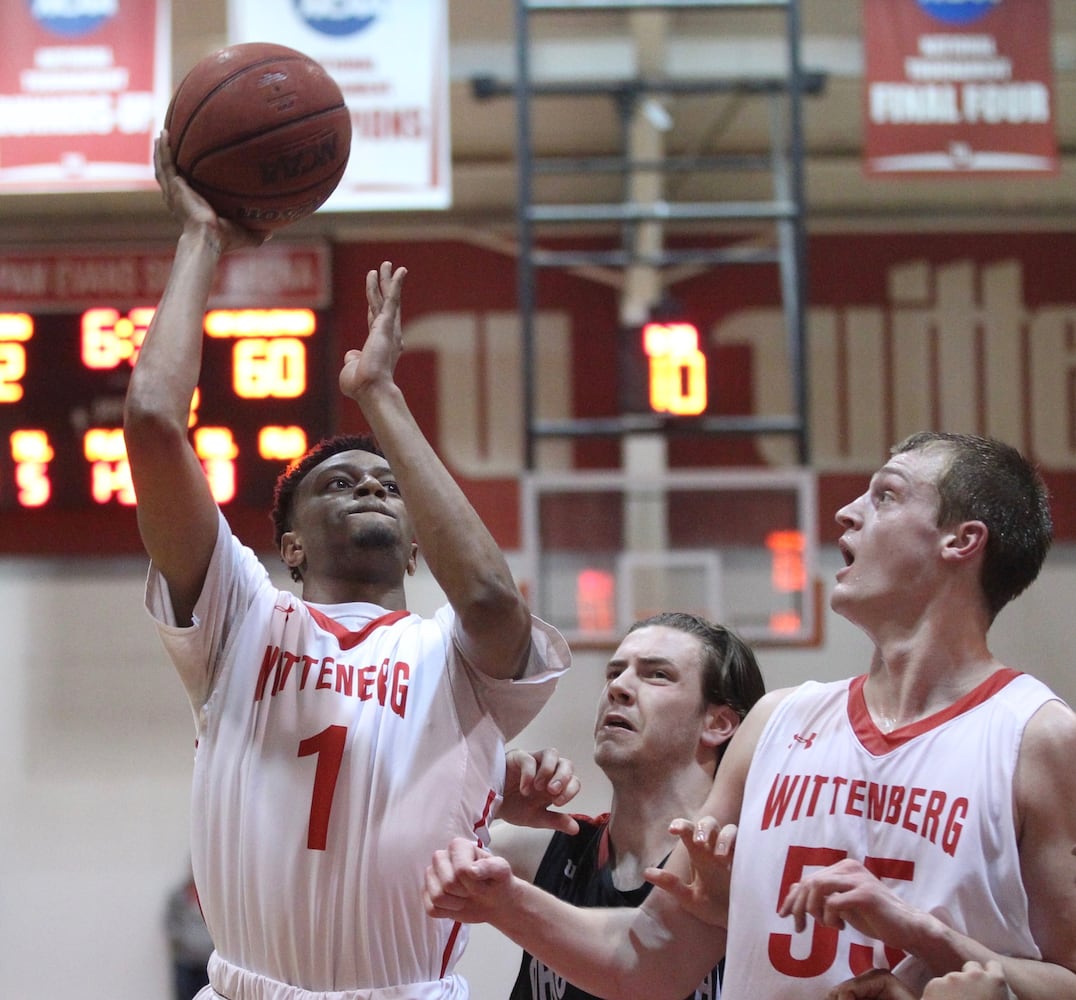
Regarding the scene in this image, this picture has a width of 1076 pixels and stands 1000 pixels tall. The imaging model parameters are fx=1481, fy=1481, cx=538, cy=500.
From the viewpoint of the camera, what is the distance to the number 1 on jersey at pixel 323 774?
253 cm

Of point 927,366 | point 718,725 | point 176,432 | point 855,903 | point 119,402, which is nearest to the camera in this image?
point 855,903

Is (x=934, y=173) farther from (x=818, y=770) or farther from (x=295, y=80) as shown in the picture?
(x=818, y=770)

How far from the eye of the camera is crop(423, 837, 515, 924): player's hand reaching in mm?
2104

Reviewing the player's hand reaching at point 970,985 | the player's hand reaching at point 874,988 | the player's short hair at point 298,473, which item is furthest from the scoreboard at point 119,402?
the player's hand reaching at point 970,985

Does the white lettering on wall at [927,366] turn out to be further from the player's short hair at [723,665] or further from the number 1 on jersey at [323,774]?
the number 1 on jersey at [323,774]

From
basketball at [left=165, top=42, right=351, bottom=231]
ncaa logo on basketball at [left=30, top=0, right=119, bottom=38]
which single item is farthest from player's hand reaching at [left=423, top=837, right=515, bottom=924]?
ncaa logo on basketball at [left=30, top=0, right=119, bottom=38]

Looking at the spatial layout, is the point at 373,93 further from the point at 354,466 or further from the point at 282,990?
the point at 282,990

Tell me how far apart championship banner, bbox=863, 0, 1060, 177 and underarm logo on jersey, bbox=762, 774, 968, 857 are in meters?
4.50

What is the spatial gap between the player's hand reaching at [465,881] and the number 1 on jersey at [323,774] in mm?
408

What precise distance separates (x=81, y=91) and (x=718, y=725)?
4350mm

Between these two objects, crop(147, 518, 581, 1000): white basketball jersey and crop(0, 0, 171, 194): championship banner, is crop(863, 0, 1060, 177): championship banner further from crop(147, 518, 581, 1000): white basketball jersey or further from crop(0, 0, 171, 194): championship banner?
crop(147, 518, 581, 1000): white basketball jersey

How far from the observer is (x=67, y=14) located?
19.9 ft

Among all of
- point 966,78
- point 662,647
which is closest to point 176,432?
point 662,647

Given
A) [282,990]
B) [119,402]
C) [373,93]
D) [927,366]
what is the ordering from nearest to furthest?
[282,990] → [373,93] → [119,402] → [927,366]
